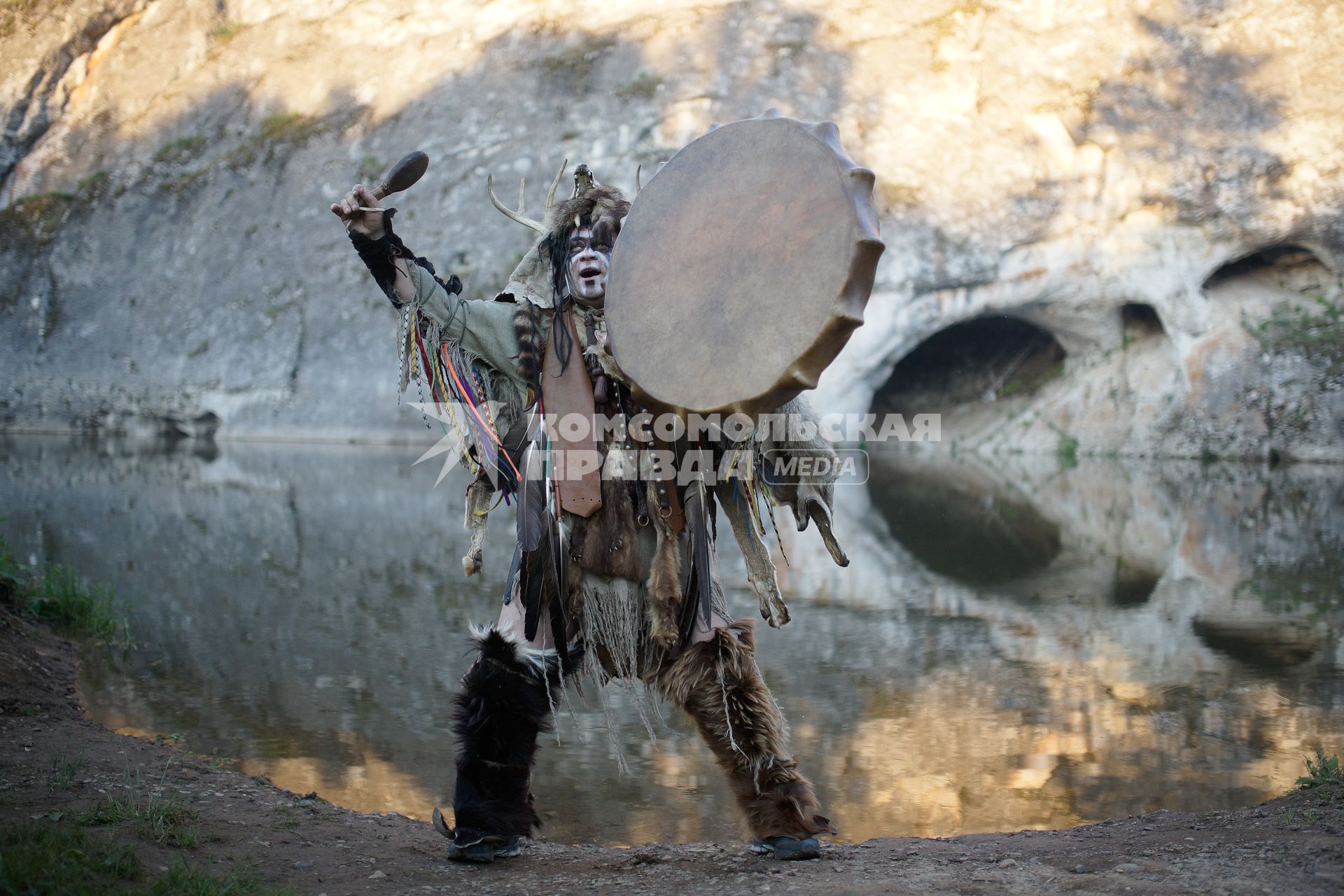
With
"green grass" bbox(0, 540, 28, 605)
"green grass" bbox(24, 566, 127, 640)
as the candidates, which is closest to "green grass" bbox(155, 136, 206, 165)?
"green grass" bbox(24, 566, 127, 640)

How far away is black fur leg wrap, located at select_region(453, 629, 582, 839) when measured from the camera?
286 cm

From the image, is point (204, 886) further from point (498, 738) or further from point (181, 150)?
point (181, 150)

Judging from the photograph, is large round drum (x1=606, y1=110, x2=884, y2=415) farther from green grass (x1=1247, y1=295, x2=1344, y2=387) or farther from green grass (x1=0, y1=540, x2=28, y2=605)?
green grass (x1=1247, y1=295, x2=1344, y2=387)

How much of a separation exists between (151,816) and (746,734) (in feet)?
4.88

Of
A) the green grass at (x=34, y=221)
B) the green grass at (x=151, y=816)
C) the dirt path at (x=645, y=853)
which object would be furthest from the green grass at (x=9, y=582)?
the green grass at (x=34, y=221)

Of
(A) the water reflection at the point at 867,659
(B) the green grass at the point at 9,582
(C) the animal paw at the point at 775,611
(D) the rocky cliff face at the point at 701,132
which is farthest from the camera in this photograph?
(D) the rocky cliff face at the point at 701,132

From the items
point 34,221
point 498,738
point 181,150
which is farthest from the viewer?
point 181,150

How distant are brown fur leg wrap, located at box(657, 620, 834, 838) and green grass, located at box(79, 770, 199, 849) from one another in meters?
1.25

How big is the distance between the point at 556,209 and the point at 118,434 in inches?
1011

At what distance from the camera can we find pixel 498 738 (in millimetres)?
2867

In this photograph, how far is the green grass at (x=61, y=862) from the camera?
2.10 meters

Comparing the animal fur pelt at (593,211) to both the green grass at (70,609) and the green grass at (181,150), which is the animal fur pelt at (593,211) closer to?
the green grass at (70,609)

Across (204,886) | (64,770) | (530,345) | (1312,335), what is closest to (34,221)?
(1312,335)

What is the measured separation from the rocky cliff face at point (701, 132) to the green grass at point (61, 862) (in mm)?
18147
